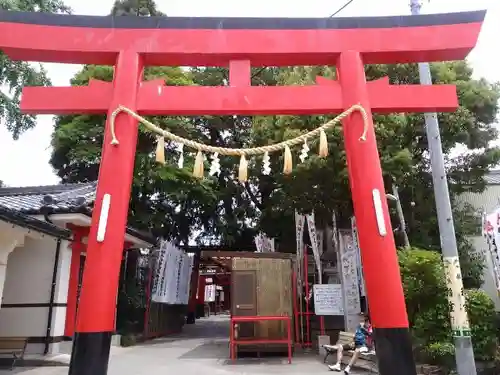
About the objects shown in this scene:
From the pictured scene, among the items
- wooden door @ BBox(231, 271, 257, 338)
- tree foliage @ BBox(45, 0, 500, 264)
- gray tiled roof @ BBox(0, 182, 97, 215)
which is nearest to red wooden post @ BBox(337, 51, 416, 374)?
tree foliage @ BBox(45, 0, 500, 264)

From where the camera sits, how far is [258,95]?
6090 mm

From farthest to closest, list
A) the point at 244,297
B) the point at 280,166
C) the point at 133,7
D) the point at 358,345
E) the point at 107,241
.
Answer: the point at 133,7 < the point at 280,166 < the point at 244,297 < the point at 358,345 < the point at 107,241

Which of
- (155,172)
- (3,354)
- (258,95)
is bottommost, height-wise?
(3,354)

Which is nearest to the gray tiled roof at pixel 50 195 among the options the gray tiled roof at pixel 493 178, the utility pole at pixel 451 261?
the utility pole at pixel 451 261

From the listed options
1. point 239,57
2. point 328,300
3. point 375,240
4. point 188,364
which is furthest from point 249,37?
point 328,300

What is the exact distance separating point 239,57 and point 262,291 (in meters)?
7.37

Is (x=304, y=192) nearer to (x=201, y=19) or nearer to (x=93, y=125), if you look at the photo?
(x=201, y=19)

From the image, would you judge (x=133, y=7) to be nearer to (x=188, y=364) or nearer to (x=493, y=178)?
(x=188, y=364)

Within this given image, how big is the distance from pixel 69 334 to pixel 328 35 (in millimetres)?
9508

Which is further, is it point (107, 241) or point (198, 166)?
point (198, 166)

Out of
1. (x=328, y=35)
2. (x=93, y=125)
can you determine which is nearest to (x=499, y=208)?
(x=328, y=35)

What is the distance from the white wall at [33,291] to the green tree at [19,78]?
431 cm

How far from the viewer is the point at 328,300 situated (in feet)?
41.2

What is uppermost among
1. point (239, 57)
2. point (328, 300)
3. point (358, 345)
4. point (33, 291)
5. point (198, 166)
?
point (239, 57)
